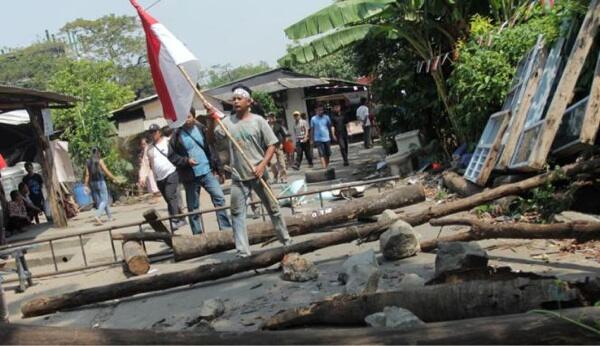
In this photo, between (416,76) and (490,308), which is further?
(416,76)

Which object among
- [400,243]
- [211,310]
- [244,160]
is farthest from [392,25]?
[211,310]

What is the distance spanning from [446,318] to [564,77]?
15.8ft

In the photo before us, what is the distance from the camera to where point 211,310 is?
206 inches

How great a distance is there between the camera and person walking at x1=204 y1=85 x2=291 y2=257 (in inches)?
276

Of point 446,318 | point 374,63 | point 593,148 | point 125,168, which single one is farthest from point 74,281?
point 125,168

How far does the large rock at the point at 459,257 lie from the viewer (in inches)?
193

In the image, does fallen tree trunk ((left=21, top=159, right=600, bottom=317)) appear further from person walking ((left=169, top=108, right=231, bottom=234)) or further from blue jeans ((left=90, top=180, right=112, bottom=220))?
blue jeans ((left=90, top=180, right=112, bottom=220))

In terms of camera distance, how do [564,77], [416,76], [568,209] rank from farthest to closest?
1. [416,76]
2. [564,77]
3. [568,209]

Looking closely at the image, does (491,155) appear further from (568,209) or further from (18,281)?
(18,281)

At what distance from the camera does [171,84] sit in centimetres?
736

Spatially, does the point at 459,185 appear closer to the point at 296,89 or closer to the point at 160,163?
the point at 160,163

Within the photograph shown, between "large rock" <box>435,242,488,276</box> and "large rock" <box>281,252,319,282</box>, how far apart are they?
1.38 metres

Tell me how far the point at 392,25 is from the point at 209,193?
6.14 m

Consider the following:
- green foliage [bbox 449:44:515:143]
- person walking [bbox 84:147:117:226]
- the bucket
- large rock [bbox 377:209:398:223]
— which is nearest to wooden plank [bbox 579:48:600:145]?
large rock [bbox 377:209:398:223]
